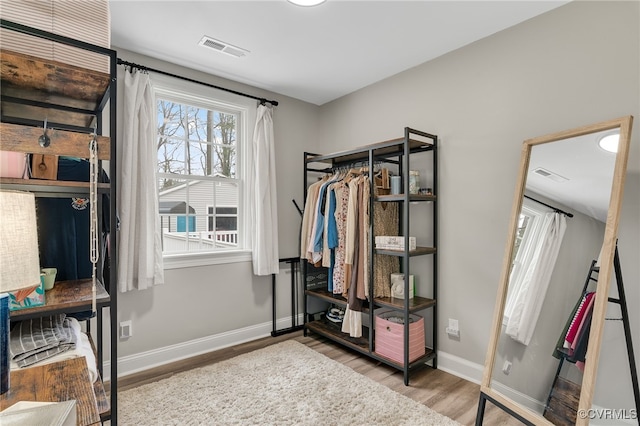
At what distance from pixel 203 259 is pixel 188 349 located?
0.79 meters

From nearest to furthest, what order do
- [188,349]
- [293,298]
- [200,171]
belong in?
[188,349]
[200,171]
[293,298]

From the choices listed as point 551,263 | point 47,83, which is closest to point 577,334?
point 551,263

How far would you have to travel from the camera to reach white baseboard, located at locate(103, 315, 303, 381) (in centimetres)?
256

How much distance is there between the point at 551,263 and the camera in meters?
1.82

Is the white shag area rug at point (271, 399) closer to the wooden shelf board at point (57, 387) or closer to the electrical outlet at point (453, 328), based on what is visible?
the electrical outlet at point (453, 328)

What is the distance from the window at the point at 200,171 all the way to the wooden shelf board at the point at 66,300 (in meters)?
1.20

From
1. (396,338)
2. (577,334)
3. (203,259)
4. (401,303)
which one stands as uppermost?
(203,259)

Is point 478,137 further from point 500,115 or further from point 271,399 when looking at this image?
point 271,399

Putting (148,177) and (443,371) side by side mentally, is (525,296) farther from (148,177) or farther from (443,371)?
(148,177)

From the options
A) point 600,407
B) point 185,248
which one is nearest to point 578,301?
point 600,407

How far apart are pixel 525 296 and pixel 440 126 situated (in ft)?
4.73

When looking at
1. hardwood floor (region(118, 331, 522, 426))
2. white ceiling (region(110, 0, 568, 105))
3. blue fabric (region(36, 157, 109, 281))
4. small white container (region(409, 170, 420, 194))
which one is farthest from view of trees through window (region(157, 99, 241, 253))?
small white container (region(409, 170, 420, 194))

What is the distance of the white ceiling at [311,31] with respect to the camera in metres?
2.04

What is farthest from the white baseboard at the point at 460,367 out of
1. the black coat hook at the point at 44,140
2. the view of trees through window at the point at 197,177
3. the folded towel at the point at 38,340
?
the black coat hook at the point at 44,140
